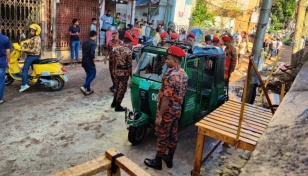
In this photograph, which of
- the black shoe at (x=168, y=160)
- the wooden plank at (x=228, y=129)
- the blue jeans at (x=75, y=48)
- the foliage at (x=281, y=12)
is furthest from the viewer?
the foliage at (x=281, y=12)

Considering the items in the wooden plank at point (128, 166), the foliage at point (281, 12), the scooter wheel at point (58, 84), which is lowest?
the scooter wheel at point (58, 84)

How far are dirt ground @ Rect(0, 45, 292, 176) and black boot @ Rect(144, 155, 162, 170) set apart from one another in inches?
2.6

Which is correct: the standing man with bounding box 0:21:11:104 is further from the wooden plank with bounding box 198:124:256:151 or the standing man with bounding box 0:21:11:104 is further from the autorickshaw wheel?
the wooden plank with bounding box 198:124:256:151

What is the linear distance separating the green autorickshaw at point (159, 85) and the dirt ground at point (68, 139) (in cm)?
46

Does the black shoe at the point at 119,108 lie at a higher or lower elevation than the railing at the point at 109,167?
lower

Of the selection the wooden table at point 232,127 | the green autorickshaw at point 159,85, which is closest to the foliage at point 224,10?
the green autorickshaw at point 159,85

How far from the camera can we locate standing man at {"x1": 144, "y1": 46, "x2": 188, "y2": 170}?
12.1 feet

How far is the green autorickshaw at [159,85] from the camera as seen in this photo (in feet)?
15.1

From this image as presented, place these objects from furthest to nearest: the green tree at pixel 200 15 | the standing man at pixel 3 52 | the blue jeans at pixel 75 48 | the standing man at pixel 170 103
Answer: the green tree at pixel 200 15
the blue jeans at pixel 75 48
the standing man at pixel 3 52
the standing man at pixel 170 103

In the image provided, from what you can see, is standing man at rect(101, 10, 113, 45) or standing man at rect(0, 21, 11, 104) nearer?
standing man at rect(0, 21, 11, 104)

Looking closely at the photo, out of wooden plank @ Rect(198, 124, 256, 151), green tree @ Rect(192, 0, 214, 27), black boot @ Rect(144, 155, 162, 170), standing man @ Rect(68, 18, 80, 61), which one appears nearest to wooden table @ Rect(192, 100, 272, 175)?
wooden plank @ Rect(198, 124, 256, 151)

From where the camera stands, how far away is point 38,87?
24.9 feet

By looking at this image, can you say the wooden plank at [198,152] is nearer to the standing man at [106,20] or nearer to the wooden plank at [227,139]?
the wooden plank at [227,139]

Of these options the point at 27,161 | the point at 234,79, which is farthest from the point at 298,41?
the point at 27,161
